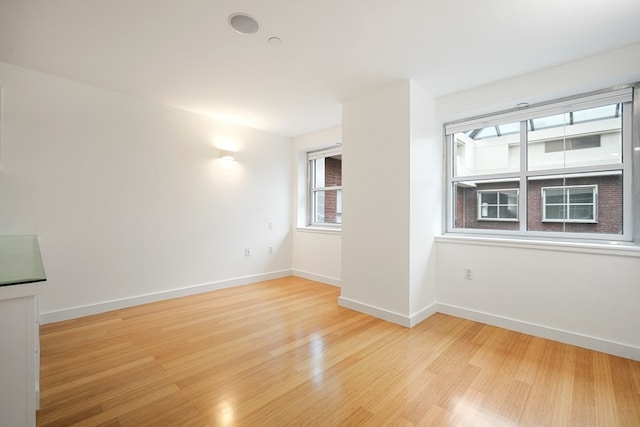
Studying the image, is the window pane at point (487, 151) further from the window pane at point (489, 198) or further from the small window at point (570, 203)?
the small window at point (570, 203)

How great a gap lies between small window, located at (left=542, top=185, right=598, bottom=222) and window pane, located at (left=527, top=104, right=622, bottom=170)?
0.24 metres

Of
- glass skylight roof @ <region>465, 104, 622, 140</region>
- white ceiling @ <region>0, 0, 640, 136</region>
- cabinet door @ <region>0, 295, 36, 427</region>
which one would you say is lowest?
cabinet door @ <region>0, 295, 36, 427</region>

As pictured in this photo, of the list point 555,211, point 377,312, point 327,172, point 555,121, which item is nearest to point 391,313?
point 377,312

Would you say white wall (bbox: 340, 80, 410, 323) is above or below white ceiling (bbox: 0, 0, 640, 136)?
below

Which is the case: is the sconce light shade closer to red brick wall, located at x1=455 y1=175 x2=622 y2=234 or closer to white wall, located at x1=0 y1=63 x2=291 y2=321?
white wall, located at x1=0 y1=63 x2=291 y2=321

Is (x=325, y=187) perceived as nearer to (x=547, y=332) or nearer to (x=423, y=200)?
(x=423, y=200)

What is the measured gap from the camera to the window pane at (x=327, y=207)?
4755 millimetres

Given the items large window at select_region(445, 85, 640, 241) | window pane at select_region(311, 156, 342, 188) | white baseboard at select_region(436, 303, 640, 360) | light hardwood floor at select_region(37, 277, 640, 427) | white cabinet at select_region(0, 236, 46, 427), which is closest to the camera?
white cabinet at select_region(0, 236, 46, 427)

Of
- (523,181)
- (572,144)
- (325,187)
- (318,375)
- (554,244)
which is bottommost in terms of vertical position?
(318,375)

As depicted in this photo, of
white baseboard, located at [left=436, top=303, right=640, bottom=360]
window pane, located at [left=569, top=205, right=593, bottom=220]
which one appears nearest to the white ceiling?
window pane, located at [left=569, top=205, right=593, bottom=220]

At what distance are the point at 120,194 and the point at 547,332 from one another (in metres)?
4.60

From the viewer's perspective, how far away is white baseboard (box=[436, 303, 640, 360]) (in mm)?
2188

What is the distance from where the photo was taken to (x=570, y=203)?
104 inches

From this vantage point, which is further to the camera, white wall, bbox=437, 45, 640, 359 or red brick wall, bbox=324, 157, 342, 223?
red brick wall, bbox=324, 157, 342, 223
